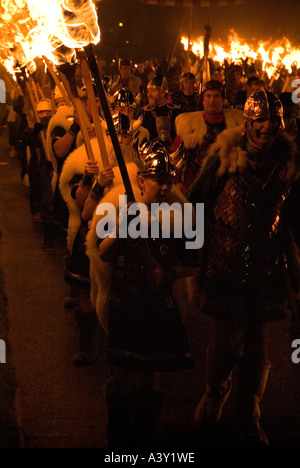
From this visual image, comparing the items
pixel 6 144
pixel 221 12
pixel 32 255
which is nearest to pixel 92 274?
pixel 32 255

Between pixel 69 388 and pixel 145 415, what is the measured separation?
1422mm

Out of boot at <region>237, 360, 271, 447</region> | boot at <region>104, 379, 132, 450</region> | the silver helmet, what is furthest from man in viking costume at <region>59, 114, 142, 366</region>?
boot at <region>104, 379, 132, 450</region>

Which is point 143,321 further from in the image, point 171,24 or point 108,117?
point 171,24

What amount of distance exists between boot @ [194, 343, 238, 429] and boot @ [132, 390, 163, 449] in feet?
2.13

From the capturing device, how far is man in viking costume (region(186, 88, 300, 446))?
4.80 meters

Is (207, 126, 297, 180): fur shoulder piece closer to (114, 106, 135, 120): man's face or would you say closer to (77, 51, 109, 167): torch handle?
(77, 51, 109, 167): torch handle

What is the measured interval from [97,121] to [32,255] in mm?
5337

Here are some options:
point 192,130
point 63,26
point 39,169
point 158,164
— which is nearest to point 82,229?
point 158,164

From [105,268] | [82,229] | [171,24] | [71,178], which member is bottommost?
[105,268]

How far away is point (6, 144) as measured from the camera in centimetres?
2348

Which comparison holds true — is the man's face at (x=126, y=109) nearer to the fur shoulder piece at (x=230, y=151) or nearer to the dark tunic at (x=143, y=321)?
the fur shoulder piece at (x=230, y=151)

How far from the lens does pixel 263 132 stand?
475cm

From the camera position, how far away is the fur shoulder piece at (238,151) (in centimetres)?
484

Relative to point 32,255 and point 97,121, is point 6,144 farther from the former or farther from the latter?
point 97,121
